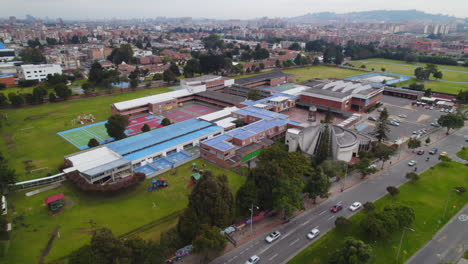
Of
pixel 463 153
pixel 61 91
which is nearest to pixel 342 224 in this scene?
pixel 463 153

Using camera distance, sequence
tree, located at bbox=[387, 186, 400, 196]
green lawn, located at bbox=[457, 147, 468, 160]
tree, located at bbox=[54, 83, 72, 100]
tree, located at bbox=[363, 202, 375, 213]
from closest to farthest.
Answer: tree, located at bbox=[363, 202, 375, 213] < tree, located at bbox=[387, 186, 400, 196] < green lawn, located at bbox=[457, 147, 468, 160] < tree, located at bbox=[54, 83, 72, 100]

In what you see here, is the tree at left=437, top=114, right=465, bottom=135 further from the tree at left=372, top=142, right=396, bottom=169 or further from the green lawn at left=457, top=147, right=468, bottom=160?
the tree at left=372, top=142, right=396, bottom=169

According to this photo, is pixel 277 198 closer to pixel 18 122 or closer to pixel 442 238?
pixel 442 238

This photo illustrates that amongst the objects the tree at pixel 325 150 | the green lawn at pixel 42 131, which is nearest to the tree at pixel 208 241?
the tree at pixel 325 150

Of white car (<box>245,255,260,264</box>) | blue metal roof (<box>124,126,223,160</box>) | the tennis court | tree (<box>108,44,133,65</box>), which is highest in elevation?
tree (<box>108,44,133,65</box>)

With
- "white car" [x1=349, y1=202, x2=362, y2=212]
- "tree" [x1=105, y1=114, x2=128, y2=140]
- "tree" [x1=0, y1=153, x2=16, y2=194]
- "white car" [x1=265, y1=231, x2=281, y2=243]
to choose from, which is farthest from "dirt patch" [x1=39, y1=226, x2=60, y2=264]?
"white car" [x1=349, y1=202, x2=362, y2=212]

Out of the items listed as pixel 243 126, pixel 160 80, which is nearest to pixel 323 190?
pixel 243 126

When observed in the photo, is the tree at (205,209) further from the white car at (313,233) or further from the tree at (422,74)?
the tree at (422,74)
